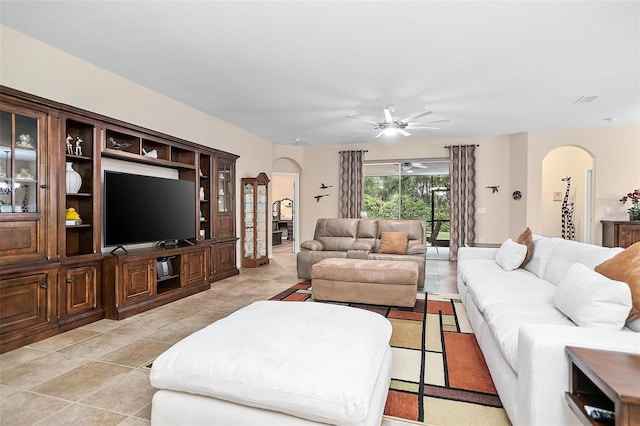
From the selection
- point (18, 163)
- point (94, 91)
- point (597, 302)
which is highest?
point (94, 91)

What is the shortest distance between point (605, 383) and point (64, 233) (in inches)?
158

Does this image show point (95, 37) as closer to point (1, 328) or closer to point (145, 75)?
point (145, 75)

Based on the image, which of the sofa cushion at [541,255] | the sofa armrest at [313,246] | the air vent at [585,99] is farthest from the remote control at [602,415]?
the air vent at [585,99]

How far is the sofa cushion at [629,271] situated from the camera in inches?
68.4

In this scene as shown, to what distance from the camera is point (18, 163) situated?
2906 mm

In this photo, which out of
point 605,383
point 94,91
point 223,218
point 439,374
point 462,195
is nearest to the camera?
point 605,383

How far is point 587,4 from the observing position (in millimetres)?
2629

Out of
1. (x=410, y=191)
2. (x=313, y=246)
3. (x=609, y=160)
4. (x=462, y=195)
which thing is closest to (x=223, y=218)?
(x=313, y=246)

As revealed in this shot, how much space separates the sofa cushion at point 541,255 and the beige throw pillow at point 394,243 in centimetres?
192

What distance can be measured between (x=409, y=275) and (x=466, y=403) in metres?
1.87

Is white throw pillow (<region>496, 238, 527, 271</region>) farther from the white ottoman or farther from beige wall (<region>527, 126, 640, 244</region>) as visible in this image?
beige wall (<region>527, 126, 640, 244</region>)

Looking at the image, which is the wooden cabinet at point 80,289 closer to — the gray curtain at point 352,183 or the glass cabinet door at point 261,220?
the glass cabinet door at point 261,220

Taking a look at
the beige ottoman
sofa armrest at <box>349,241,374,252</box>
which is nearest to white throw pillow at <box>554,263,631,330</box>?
the beige ottoman

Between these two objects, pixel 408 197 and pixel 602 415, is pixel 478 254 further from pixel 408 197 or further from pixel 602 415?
pixel 408 197
